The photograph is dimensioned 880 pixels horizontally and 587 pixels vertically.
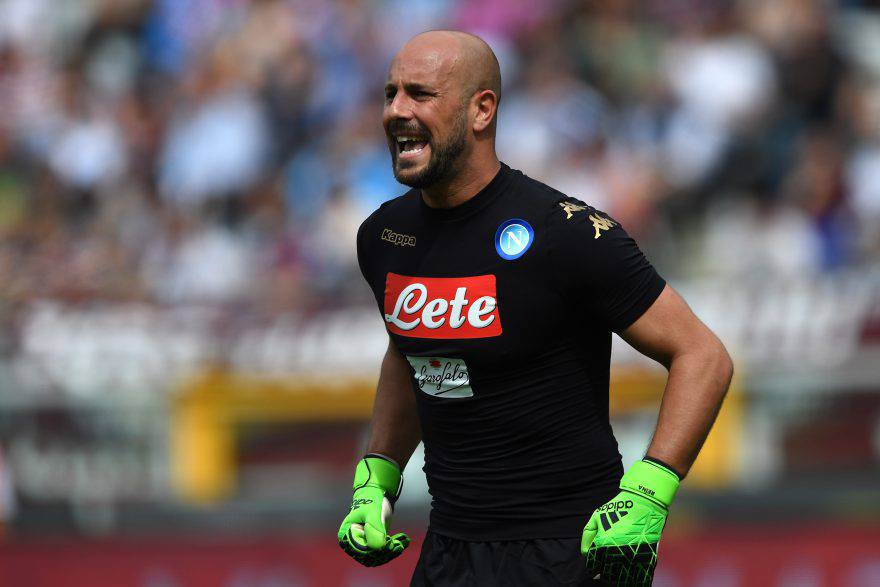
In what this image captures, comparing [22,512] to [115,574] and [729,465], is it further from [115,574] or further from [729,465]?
[729,465]

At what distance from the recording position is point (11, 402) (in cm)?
912

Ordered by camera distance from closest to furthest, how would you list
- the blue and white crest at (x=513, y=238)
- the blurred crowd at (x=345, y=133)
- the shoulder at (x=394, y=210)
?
the blue and white crest at (x=513, y=238)
the shoulder at (x=394, y=210)
the blurred crowd at (x=345, y=133)

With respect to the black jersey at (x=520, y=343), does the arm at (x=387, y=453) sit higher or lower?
lower

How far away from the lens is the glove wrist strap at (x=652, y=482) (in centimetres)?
348

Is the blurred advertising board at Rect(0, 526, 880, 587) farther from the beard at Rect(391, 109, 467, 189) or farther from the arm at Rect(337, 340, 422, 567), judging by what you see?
the beard at Rect(391, 109, 467, 189)

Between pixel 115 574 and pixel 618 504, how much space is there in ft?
20.3

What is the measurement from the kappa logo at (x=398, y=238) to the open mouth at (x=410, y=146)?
29cm

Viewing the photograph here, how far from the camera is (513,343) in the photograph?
3.70 metres

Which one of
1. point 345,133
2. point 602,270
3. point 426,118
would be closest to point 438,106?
point 426,118

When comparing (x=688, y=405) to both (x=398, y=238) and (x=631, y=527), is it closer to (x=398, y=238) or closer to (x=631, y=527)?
(x=631, y=527)

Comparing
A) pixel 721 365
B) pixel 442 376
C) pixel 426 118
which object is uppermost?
pixel 426 118

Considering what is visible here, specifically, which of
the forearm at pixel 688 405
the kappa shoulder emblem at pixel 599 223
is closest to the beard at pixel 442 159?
the kappa shoulder emblem at pixel 599 223

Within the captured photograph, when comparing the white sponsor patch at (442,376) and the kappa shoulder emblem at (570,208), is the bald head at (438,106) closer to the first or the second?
the kappa shoulder emblem at (570,208)

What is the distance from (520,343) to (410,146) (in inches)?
23.9
